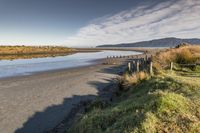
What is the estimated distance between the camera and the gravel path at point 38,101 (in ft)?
43.7

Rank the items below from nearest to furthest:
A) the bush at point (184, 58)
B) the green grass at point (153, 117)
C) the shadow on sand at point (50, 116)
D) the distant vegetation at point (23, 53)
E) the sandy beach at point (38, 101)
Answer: the green grass at point (153, 117)
the shadow on sand at point (50, 116)
the sandy beach at point (38, 101)
the bush at point (184, 58)
the distant vegetation at point (23, 53)

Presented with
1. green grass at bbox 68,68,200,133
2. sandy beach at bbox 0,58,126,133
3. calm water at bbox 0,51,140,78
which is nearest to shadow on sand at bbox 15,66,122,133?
sandy beach at bbox 0,58,126,133

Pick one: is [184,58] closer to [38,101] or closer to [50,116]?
[38,101]

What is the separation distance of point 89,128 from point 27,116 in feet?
19.6

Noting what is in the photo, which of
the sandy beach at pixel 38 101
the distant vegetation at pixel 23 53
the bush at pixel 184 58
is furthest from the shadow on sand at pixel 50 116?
the distant vegetation at pixel 23 53

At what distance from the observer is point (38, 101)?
17531 mm

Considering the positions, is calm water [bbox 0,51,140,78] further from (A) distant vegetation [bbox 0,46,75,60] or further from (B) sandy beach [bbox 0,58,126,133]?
(A) distant vegetation [bbox 0,46,75,60]

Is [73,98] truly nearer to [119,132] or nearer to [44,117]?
[44,117]

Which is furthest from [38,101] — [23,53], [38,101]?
[23,53]

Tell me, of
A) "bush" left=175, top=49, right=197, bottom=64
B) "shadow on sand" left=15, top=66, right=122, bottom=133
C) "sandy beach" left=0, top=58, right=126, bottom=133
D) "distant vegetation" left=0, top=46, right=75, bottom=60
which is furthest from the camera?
"distant vegetation" left=0, top=46, right=75, bottom=60

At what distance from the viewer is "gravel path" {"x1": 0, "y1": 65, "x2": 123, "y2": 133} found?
43.7 feet

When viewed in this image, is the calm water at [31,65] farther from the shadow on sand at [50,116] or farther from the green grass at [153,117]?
the green grass at [153,117]

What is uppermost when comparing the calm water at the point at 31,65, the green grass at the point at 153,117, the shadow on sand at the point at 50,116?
the green grass at the point at 153,117

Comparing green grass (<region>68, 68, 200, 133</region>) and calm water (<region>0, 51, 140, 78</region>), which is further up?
green grass (<region>68, 68, 200, 133</region>)
